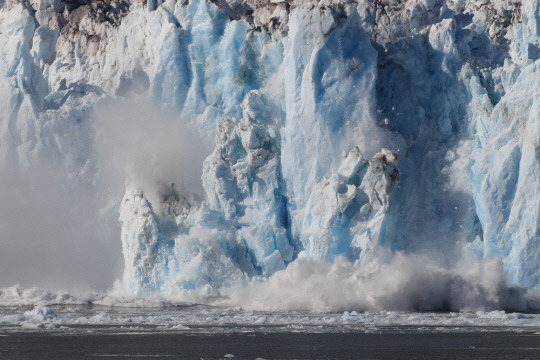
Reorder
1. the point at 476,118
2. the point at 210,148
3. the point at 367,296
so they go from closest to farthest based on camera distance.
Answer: the point at 367,296 < the point at 476,118 < the point at 210,148

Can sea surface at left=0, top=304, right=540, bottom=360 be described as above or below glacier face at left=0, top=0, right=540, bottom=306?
below

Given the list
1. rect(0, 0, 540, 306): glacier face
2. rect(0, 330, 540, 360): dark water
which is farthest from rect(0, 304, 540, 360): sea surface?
rect(0, 0, 540, 306): glacier face

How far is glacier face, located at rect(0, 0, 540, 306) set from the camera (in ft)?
133

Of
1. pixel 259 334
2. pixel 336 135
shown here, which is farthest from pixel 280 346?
pixel 336 135

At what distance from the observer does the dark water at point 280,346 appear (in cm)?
2722

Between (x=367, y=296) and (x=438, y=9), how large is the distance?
46.0 feet

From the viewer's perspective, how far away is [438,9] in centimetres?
4738

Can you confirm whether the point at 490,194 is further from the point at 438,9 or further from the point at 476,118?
the point at 438,9

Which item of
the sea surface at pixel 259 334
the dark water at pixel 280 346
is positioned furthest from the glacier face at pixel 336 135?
the dark water at pixel 280 346

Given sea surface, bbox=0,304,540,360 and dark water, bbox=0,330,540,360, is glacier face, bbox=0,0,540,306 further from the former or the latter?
dark water, bbox=0,330,540,360

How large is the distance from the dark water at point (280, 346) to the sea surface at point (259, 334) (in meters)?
0.02

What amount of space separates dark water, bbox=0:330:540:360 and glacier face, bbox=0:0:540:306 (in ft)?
29.2

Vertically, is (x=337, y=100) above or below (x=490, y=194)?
above

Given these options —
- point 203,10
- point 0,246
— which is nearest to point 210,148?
point 203,10
